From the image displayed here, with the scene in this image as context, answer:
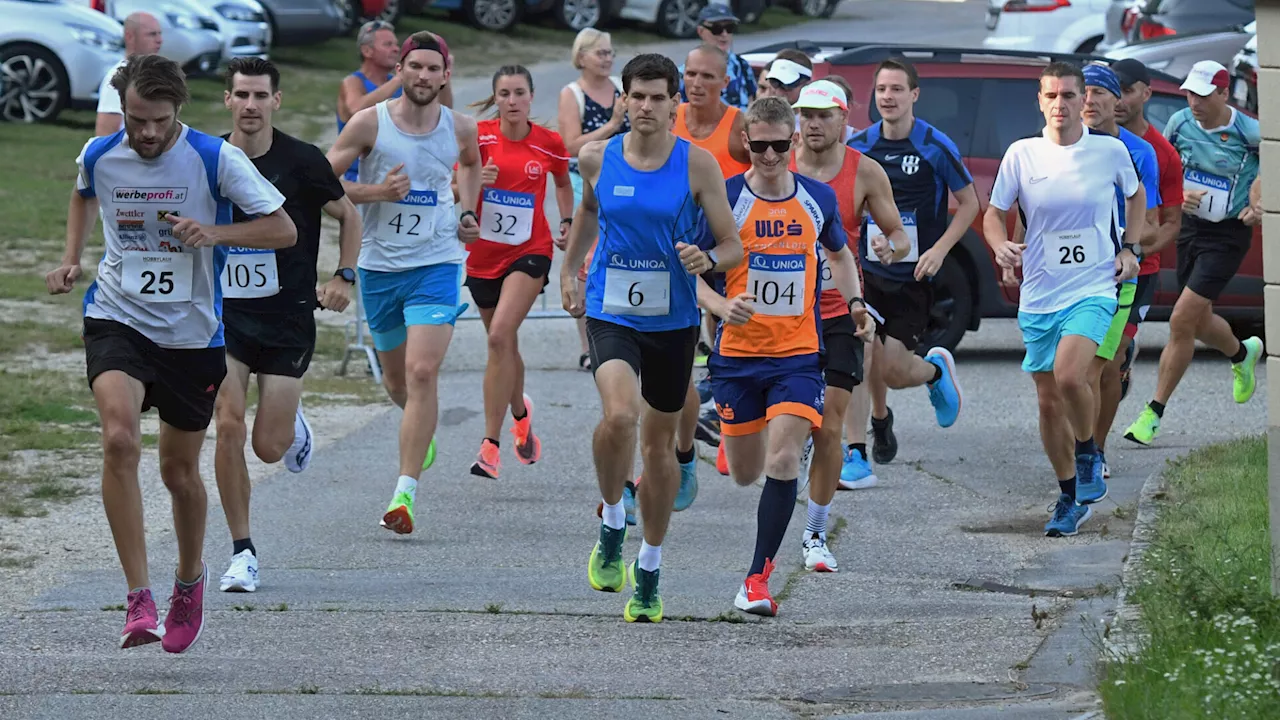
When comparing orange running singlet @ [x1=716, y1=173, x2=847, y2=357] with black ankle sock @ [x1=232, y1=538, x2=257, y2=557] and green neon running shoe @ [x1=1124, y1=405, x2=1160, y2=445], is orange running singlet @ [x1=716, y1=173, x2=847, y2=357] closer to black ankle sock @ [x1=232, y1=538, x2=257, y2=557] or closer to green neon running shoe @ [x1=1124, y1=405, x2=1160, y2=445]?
black ankle sock @ [x1=232, y1=538, x2=257, y2=557]

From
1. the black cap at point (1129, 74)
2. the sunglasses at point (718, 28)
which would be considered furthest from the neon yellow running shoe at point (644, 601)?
the sunglasses at point (718, 28)

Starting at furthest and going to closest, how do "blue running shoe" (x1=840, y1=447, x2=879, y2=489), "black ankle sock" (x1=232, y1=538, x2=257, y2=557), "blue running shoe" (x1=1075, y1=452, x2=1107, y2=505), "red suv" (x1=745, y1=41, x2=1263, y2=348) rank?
"red suv" (x1=745, y1=41, x2=1263, y2=348) → "blue running shoe" (x1=840, y1=447, x2=879, y2=489) → "blue running shoe" (x1=1075, y1=452, x2=1107, y2=505) → "black ankle sock" (x1=232, y1=538, x2=257, y2=557)

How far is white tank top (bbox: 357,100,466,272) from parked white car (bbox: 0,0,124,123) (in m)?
13.3

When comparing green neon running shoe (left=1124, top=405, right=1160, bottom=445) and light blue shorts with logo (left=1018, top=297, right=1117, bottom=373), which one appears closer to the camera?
light blue shorts with logo (left=1018, top=297, right=1117, bottom=373)

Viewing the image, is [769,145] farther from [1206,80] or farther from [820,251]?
[1206,80]

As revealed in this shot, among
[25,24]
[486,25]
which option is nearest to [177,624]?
[25,24]

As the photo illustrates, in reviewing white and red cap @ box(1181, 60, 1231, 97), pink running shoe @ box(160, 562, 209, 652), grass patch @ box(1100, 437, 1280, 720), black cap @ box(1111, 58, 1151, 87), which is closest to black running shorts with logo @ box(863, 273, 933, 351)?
black cap @ box(1111, 58, 1151, 87)

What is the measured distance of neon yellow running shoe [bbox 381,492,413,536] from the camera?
8.84 m

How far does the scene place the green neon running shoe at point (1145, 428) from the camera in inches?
447

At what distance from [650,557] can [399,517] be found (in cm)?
165

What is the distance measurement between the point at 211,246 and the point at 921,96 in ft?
26.3

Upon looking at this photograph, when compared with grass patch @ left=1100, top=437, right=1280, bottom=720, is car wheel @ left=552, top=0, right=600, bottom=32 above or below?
below

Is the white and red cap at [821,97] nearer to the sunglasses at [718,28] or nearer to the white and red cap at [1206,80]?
the white and red cap at [1206,80]

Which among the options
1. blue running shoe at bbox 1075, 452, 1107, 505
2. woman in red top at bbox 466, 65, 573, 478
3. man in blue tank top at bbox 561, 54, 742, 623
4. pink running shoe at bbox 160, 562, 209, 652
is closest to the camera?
pink running shoe at bbox 160, 562, 209, 652
